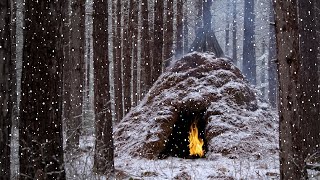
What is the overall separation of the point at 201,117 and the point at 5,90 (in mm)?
6832

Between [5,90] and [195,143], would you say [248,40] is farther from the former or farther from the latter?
[5,90]

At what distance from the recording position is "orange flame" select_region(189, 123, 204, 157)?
1210 centimetres

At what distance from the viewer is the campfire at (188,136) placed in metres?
12.1

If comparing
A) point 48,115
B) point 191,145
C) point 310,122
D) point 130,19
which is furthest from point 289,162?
point 130,19

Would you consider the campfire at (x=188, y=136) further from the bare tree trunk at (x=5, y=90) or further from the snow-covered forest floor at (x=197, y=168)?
the bare tree trunk at (x=5, y=90)

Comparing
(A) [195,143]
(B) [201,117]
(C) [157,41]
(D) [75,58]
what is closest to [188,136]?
(A) [195,143]

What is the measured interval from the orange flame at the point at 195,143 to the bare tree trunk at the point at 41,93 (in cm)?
615

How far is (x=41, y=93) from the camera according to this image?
6.52m

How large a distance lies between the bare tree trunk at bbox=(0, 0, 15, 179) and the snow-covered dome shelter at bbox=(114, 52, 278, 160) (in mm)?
4771

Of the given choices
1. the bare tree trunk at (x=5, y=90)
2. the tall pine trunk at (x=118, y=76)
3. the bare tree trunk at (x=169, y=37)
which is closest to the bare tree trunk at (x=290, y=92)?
the bare tree trunk at (x=5, y=90)

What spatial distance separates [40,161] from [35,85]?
4.16 feet

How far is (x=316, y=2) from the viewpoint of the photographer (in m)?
12.7

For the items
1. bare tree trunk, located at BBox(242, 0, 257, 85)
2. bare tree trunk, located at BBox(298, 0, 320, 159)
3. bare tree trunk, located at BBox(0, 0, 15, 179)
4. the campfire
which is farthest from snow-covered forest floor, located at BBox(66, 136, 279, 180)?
bare tree trunk, located at BBox(242, 0, 257, 85)

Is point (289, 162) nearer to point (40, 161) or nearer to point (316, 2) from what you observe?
point (40, 161)
